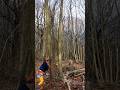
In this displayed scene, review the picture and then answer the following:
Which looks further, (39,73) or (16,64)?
(39,73)

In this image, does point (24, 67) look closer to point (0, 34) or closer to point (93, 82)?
point (0, 34)

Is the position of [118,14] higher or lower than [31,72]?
higher

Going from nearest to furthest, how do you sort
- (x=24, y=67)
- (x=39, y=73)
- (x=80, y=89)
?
(x=24, y=67), (x=39, y=73), (x=80, y=89)

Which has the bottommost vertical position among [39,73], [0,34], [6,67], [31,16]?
[39,73]

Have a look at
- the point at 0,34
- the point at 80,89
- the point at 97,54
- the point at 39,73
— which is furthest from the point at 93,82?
the point at 80,89

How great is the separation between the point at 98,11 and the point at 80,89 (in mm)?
6306

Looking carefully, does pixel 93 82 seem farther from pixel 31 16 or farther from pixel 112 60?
pixel 31 16

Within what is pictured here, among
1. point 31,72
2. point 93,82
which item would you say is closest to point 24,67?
point 31,72

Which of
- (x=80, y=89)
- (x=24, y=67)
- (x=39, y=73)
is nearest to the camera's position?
(x=24, y=67)

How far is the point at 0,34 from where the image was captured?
3521 millimetres

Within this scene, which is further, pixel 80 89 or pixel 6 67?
pixel 80 89

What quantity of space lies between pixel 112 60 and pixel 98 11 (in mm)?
660

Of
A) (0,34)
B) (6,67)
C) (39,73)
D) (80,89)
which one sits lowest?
(80,89)

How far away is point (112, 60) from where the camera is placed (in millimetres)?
3553
